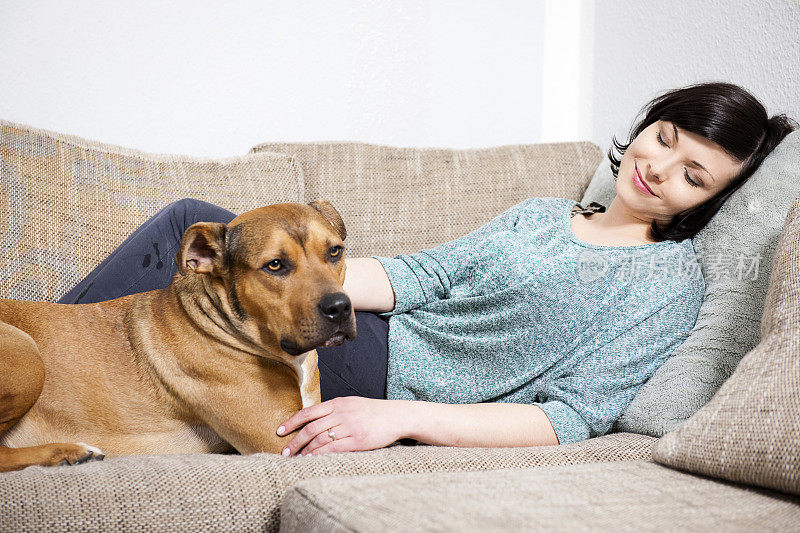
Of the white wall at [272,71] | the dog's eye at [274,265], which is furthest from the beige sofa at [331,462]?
the white wall at [272,71]

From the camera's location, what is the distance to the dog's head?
1.53 meters

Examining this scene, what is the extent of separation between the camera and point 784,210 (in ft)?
5.93

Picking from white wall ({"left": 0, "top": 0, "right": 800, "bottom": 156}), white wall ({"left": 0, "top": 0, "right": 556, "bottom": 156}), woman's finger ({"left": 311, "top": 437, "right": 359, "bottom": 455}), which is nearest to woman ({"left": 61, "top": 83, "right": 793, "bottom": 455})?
woman's finger ({"left": 311, "top": 437, "right": 359, "bottom": 455})

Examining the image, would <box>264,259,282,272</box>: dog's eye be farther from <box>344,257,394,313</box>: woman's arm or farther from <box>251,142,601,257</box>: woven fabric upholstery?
<box>251,142,601,257</box>: woven fabric upholstery

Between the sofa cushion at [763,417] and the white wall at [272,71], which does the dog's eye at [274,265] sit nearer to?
the sofa cushion at [763,417]

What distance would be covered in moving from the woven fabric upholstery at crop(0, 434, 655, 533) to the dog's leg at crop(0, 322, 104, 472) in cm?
18

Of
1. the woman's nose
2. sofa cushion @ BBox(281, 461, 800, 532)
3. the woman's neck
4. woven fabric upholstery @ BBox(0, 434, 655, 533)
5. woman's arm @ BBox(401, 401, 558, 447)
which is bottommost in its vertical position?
woman's arm @ BBox(401, 401, 558, 447)

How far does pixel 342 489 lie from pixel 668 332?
1155 millimetres

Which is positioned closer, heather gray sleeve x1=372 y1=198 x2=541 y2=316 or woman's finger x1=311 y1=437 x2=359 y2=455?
woman's finger x1=311 y1=437 x2=359 y2=455

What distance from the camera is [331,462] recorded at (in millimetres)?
1376

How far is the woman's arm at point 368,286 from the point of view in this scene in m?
2.03

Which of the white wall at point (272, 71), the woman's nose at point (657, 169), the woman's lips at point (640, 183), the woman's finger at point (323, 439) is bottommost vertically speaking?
the woman's finger at point (323, 439)

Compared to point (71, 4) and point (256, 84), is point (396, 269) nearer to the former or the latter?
point (256, 84)

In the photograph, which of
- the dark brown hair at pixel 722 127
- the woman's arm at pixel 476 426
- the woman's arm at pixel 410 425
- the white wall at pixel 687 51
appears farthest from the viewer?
the white wall at pixel 687 51
